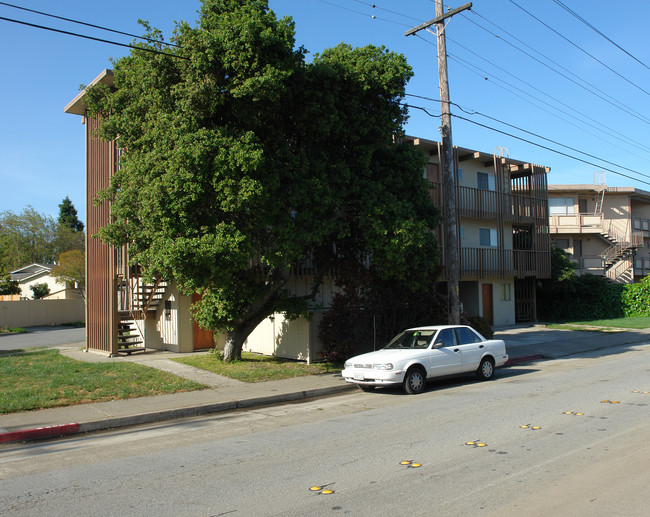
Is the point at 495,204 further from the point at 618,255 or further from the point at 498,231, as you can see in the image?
the point at 618,255

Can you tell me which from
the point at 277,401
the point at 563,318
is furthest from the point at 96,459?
the point at 563,318

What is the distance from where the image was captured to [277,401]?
461 inches

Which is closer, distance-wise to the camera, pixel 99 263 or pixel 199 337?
pixel 199 337

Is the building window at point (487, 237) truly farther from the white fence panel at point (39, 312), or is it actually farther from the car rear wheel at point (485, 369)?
the white fence panel at point (39, 312)

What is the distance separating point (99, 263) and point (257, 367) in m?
8.96

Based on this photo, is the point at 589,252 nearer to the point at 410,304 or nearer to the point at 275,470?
the point at 410,304

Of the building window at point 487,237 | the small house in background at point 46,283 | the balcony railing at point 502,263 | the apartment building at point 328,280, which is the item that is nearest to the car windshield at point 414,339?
the apartment building at point 328,280

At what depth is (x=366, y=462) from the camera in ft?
21.7

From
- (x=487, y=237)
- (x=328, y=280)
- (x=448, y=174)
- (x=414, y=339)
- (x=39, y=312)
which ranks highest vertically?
(x=448, y=174)

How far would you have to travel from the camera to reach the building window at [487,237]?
27922mm

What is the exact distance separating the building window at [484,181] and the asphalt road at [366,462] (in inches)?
750

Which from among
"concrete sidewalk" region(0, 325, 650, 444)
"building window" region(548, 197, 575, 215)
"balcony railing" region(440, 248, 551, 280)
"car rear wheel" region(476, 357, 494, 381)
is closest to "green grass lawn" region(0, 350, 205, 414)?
"concrete sidewalk" region(0, 325, 650, 444)

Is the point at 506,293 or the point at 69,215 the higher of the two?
the point at 69,215

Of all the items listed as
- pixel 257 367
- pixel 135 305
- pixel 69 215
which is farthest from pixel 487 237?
pixel 69 215
